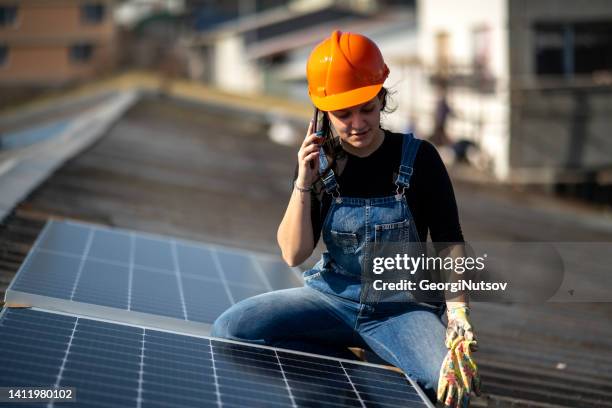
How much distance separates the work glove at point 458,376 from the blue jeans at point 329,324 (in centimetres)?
24

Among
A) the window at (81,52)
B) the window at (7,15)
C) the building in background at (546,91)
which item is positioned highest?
the window at (7,15)

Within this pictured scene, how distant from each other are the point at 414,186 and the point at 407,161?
0.43 feet

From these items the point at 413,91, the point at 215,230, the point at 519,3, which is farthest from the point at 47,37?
the point at 215,230

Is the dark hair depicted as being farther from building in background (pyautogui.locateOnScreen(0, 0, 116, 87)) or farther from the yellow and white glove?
building in background (pyautogui.locateOnScreen(0, 0, 116, 87))

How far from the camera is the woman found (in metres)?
4.80

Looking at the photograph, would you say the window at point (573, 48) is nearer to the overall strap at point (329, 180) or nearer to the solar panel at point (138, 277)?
the solar panel at point (138, 277)

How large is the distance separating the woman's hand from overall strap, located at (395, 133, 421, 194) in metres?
0.42

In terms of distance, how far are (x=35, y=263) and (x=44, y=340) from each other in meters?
1.83

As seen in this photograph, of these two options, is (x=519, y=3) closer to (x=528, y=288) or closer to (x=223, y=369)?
(x=528, y=288)

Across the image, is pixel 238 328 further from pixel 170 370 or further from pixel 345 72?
pixel 345 72

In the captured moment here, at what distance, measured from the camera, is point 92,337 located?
4.36 m

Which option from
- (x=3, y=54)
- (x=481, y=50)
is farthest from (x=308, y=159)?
(x=3, y=54)

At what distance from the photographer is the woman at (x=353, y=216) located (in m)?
4.80

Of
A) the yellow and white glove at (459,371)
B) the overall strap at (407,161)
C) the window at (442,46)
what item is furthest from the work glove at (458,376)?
the window at (442,46)
